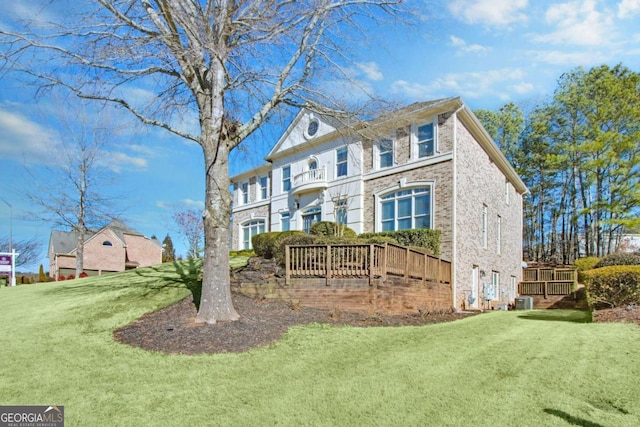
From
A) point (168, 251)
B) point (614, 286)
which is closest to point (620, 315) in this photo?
point (614, 286)

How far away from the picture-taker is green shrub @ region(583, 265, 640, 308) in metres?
7.57

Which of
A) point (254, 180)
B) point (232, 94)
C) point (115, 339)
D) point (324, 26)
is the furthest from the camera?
point (254, 180)

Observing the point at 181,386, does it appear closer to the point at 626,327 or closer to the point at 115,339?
the point at 115,339

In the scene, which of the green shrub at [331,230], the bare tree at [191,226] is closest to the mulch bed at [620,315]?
the green shrub at [331,230]

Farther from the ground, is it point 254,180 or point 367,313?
point 254,180

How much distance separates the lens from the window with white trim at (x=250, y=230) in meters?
24.1

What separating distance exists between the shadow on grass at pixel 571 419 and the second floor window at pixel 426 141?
41.1 ft

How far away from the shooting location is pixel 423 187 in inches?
611

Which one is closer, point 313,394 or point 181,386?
point 313,394

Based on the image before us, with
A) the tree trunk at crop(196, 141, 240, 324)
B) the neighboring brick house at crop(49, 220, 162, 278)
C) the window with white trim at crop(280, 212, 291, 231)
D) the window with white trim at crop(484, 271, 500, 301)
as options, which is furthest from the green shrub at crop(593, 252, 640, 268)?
the neighboring brick house at crop(49, 220, 162, 278)

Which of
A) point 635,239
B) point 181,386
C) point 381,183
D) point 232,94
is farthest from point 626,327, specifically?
point 635,239

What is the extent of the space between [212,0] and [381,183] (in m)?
10.7

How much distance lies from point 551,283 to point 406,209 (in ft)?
28.2

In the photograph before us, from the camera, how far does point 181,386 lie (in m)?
4.83
